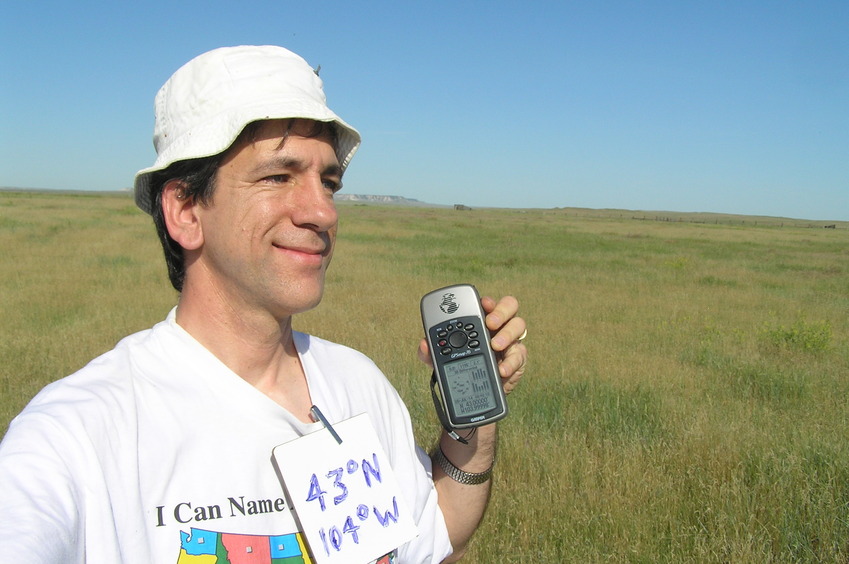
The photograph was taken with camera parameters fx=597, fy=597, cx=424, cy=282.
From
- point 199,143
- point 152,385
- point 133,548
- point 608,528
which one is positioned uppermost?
point 199,143

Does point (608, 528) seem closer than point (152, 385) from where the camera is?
No

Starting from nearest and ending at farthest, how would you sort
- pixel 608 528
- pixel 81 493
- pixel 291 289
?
pixel 81 493 → pixel 291 289 → pixel 608 528

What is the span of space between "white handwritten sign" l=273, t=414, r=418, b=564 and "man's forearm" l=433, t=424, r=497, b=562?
1.18 feet

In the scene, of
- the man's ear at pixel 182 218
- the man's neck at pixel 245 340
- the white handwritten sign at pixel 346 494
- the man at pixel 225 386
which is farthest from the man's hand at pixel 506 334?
the man's ear at pixel 182 218

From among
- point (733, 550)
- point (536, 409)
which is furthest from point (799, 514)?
point (536, 409)

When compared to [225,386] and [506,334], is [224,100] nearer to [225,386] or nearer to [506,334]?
[225,386]

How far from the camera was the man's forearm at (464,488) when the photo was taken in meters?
1.87

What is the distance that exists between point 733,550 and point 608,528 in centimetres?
66

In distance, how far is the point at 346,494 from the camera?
146cm

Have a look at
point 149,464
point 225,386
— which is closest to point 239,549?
point 149,464

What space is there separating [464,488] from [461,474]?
4 cm

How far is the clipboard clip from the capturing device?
149cm

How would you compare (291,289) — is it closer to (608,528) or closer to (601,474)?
(608,528)

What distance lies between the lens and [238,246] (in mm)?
1498
